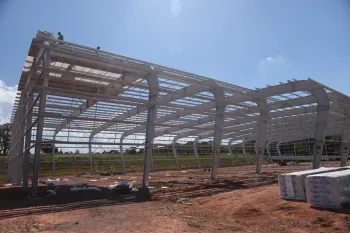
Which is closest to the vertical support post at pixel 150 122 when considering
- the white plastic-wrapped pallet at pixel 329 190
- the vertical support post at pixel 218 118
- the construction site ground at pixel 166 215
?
the construction site ground at pixel 166 215

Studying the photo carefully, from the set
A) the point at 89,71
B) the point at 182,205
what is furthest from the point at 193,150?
the point at 182,205

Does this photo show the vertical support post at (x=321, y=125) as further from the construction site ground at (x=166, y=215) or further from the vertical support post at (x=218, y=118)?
the construction site ground at (x=166, y=215)

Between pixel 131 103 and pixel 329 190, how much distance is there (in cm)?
977

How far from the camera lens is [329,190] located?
8.53m

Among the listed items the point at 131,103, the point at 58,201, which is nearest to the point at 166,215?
the point at 58,201

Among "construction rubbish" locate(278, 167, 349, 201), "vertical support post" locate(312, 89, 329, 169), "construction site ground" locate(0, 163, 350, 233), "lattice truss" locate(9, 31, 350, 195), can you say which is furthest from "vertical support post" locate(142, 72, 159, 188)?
"vertical support post" locate(312, 89, 329, 169)

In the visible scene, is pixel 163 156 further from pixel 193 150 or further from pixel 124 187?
pixel 124 187

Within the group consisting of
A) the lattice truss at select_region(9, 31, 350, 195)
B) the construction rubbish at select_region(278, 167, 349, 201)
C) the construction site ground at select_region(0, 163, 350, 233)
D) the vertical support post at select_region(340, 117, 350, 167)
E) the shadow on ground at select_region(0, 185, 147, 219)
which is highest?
the lattice truss at select_region(9, 31, 350, 195)

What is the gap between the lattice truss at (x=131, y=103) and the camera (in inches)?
533

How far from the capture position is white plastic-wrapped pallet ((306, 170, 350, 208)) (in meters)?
8.41

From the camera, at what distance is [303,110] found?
2597 centimetres

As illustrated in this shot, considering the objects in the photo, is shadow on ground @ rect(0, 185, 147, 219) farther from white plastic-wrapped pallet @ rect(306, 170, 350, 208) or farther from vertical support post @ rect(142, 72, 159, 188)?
white plastic-wrapped pallet @ rect(306, 170, 350, 208)

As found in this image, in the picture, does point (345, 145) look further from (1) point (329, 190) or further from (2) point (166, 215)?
(2) point (166, 215)

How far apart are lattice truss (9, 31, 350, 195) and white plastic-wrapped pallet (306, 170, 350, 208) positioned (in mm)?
8524
